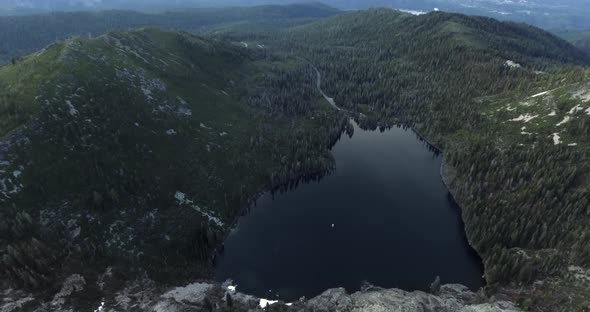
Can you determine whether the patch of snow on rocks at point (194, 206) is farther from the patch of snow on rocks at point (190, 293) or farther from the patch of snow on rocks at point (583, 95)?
the patch of snow on rocks at point (583, 95)

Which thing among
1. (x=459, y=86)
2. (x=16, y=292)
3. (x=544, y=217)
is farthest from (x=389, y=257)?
(x=459, y=86)

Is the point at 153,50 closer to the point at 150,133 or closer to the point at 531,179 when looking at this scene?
the point at 150,133

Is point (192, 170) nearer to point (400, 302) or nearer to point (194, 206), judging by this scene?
point (194, 206)

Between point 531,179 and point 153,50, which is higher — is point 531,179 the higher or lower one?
the lower one

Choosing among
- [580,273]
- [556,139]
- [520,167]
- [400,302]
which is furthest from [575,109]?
[400,302]

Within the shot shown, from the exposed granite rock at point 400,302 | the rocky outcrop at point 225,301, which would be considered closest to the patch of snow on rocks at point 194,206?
the rocky outcrop at point 225,301

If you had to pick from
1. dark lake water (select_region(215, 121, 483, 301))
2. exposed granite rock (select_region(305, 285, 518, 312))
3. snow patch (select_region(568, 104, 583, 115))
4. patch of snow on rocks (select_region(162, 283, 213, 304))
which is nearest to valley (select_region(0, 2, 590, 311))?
snow patch (select_region(568, 104, 583, 115))
